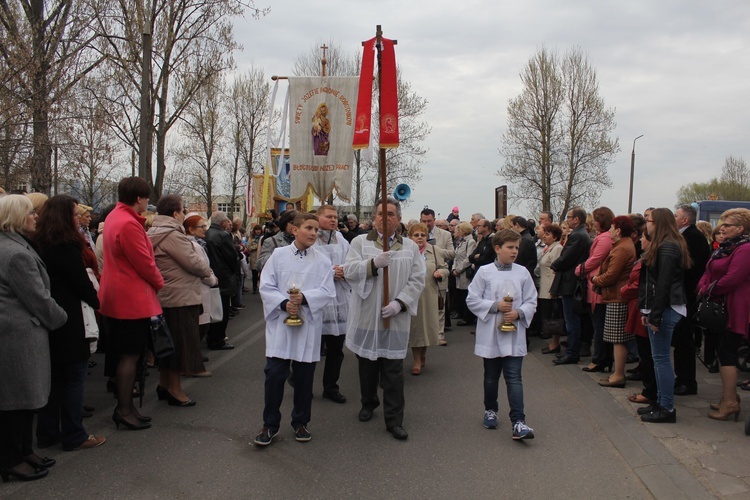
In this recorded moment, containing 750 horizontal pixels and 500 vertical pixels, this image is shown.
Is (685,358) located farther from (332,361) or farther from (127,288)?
(127,288)

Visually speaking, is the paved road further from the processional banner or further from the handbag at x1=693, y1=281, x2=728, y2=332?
the processional banner

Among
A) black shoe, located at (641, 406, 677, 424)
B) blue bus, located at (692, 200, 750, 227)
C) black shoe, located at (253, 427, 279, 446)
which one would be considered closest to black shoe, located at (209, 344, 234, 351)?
black shoe, located at (253, 427, 279, 446)

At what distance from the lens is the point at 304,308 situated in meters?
5.05

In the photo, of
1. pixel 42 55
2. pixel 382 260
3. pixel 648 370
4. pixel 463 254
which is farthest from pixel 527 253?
pixel 42 55

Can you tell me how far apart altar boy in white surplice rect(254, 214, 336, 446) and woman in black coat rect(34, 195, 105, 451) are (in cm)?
138

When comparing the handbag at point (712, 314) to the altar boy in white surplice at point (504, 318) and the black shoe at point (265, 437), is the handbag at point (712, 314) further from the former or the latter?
the black shoe at point (265, 437)

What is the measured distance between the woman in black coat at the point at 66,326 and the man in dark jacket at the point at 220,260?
4227 millimetres

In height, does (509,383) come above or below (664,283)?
below

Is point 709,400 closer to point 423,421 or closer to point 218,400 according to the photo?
point 423,421

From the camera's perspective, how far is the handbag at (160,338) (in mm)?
5508

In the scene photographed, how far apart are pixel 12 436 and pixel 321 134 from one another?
8.12 metres

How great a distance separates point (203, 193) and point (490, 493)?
44508 millimetres

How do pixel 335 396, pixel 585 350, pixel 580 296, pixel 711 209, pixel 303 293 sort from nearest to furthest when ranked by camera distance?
pixel 303 293 → pixel 335 396 → pixel 580 296 → pixel 585 350 → pixel 711 209

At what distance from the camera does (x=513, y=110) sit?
39.2 metres
